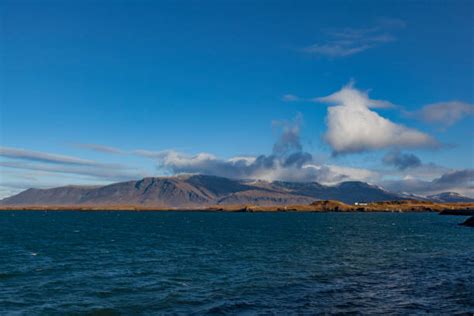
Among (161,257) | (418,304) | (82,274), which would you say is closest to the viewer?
(418,304)

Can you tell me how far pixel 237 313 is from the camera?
40000mm

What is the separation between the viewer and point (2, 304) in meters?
43.3

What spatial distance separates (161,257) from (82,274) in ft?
66.6

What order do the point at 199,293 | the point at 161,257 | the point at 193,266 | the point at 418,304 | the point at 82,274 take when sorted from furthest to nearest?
the point at 161,257 < the point at 193,266 < the point at 82,274 < the point at 199,293 < the point at 418,304

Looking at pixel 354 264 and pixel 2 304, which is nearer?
pixel 2 304

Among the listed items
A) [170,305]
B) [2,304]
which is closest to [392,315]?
[170,305]

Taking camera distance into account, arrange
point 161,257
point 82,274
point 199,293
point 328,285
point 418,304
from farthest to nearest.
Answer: point 161,257 < point 82,274 < point 328,285 < point 199,293 < point 418,304

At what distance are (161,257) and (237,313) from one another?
4125cm

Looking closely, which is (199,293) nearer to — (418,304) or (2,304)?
(2,304)

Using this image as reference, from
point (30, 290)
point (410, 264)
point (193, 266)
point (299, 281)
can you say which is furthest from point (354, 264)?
point (30, 290)

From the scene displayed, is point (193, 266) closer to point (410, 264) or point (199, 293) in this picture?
point (199, 293)

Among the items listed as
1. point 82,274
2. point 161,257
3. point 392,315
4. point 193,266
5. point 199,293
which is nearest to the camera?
point 392,315

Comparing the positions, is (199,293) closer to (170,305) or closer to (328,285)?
(170,305)

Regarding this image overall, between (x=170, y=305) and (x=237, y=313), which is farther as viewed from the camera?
(x=170, y=305)
